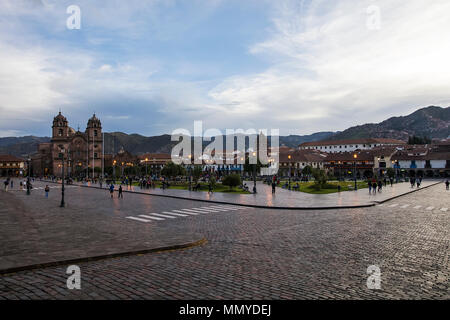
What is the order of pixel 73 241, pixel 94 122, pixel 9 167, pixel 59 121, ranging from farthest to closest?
pixel 9 167
pixel 59 121
pixel 94 122
pixel 73 241

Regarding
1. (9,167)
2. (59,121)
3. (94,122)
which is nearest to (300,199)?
(94,122)

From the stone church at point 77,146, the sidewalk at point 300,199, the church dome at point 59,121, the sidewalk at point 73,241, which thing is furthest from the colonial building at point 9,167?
the sidewalk at point 73,241

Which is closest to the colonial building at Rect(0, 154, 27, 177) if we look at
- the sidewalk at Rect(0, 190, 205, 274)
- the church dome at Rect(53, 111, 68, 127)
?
the church dome at Rect(53, 111, 68, 127)

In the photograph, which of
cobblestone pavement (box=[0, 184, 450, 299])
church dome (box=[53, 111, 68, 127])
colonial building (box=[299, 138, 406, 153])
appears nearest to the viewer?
cobblestone pavement (box=[0, 184, 450, 299])

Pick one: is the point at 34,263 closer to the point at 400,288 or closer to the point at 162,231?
the point at 162,231

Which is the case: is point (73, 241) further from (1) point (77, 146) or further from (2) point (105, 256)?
(1) point (77, 146)

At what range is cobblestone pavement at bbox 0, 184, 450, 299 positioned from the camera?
681cm

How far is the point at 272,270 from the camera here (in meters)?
8.42

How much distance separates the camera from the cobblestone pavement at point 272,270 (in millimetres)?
6812

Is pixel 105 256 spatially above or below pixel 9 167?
below

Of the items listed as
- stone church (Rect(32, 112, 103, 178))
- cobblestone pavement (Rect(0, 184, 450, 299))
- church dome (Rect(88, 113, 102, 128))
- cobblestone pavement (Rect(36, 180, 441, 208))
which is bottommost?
cobblestone pavement (Rect(36, 180, 441, 208))

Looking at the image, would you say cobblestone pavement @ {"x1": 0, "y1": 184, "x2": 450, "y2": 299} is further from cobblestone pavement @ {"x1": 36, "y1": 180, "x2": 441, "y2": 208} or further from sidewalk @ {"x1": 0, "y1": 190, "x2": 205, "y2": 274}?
cobblestone pavement @ {"x1": 36, "y1": 180, "x2": 441, "y2": 208}

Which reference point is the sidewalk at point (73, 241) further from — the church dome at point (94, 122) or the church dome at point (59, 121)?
the church dome at point (59, 121)

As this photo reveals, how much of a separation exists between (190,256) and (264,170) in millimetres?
92000
